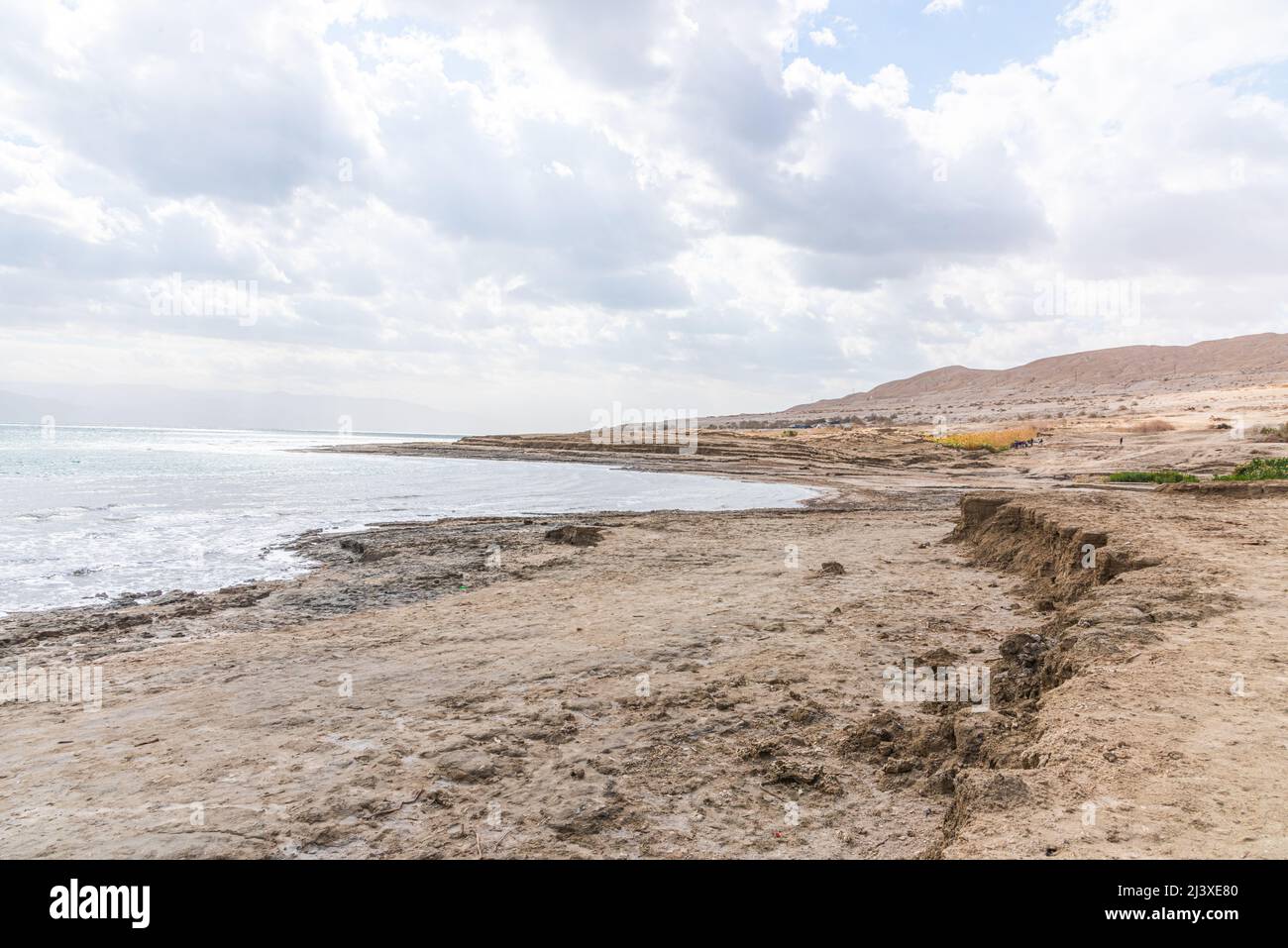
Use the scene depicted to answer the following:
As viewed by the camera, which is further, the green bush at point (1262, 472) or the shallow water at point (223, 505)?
the green bush at point (1262, 472)

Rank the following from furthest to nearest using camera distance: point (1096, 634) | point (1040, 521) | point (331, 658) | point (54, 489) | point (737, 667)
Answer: point (54, 489) → point (1040, 521) → point (331, 658) → point (737, 667) → point (1096, 634)

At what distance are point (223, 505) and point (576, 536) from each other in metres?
13.4

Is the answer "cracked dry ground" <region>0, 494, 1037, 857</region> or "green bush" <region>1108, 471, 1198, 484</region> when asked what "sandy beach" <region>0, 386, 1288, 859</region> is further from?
"green bush" <region>1108, 471, 1198, 484</region>

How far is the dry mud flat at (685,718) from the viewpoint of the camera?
3.44 m

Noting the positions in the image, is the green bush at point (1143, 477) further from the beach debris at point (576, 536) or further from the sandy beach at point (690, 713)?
the beach debris at point (576, 536)

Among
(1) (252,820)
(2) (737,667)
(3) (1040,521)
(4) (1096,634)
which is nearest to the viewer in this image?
(1) (252,820)

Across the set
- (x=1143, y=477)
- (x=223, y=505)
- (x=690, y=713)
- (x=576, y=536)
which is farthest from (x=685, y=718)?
(x=1143, y=477)

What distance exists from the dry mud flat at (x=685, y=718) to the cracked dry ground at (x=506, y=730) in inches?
0.9

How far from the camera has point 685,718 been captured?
5.09m

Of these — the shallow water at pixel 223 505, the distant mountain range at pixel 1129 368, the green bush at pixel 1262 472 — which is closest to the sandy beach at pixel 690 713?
the shallow water at pixel 223 505

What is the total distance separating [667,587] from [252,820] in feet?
21.3
